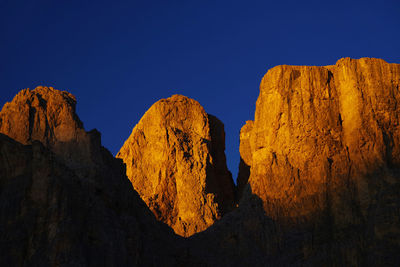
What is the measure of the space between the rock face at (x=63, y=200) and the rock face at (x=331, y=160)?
841cm

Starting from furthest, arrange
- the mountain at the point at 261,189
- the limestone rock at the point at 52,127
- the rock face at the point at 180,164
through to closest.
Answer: the rock face at the point at 180,164 < the limestone rock at the point at 52,127 < the mountain at the point at 261,189

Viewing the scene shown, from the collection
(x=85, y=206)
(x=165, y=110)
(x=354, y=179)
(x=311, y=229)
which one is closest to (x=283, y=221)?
(x=311, y=229)

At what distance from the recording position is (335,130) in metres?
51.0

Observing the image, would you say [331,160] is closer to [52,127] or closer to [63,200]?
[52,127]

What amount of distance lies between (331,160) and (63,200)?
20.1m

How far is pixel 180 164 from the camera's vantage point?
63.5m

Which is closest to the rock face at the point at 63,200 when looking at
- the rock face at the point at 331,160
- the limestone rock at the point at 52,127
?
the limestone rock at the point at 52,127

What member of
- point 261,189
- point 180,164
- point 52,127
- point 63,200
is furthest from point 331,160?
point 63,200

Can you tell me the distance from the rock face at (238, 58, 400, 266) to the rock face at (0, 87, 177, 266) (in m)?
8.41

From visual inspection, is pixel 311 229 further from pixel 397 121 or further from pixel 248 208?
pixel 397 121

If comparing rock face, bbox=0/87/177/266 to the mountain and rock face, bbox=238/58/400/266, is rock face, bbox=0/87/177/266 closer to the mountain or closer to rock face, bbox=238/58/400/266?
the mountain

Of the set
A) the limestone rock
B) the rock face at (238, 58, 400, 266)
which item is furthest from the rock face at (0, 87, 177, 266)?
the rock face at (238, 58, 400, 266)

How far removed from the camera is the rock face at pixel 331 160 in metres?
46.2

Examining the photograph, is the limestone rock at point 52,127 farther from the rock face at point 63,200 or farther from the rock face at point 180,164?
the rock face at point 180,164
